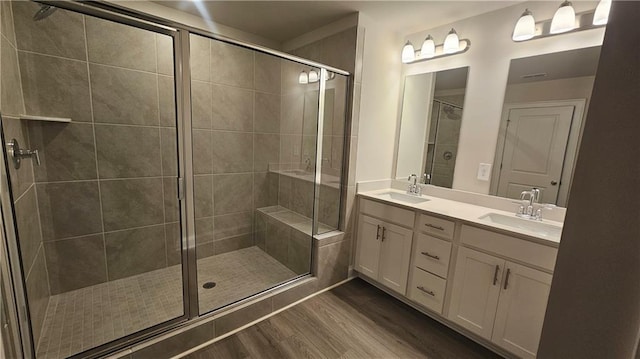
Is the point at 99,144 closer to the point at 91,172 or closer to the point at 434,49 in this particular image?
the point at 91,172

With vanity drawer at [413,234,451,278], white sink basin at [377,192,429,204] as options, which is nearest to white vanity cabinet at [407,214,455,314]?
vanity drawer at [413,234,451,278]

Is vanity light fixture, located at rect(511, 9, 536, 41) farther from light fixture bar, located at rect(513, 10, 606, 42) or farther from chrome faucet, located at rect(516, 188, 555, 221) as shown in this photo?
chrome faucet, located at rect(516, 188, 555, 221)

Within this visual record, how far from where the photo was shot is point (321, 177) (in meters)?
2.56

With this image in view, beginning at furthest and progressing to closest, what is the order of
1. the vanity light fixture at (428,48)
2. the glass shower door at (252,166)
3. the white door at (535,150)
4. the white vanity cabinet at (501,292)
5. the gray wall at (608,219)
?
the glass shower door at (252,166)
the vanity light fixture at (428,48)
the white door at (535,150)
the white vanity cabinet at (501,292)
the gray wall at (608,219)

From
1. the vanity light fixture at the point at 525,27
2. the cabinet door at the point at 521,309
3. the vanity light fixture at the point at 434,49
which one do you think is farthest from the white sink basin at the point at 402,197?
the vanity light fixture at the point at 525,27

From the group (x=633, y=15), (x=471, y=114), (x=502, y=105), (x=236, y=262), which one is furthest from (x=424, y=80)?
(x=236, y=262)

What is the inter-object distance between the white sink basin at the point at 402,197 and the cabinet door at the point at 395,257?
1.12 feet

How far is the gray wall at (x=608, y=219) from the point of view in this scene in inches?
11.9

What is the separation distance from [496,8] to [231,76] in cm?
240

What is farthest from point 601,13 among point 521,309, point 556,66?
point 521,309

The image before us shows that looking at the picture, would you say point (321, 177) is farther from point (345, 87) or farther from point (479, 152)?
point (479, 152)

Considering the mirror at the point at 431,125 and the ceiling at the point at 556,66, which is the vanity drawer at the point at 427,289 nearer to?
the mirror at the point at 431,125

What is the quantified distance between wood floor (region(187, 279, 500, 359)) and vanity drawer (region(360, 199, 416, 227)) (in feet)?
2.43

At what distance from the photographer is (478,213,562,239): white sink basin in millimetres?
1619
